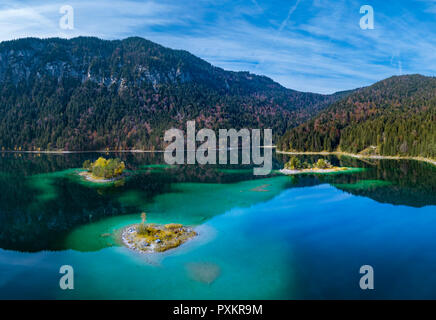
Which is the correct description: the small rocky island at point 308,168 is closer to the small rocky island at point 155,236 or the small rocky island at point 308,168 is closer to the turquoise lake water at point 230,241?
the turquoise lake water at point 230,241

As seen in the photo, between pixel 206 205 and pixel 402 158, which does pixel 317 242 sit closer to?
pixel 206 205

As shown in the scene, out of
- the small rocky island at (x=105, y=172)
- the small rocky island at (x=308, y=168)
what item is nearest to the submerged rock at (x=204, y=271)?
the small rocky island at (x=105, y=172)

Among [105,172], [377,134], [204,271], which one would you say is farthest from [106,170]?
[377,134]

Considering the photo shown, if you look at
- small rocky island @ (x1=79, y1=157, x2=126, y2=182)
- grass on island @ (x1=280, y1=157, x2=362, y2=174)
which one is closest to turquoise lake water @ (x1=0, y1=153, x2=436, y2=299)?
small rocky island @ (x1=79, y1=157, x2=126, y2=182)

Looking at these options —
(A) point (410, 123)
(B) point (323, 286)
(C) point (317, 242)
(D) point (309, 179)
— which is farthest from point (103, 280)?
(A) point (410, 123)

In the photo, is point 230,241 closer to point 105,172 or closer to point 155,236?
point 155,236

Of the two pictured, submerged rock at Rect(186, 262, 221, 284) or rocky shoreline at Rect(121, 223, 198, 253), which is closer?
submerged rock at Rect(186, 262, 221, 284)

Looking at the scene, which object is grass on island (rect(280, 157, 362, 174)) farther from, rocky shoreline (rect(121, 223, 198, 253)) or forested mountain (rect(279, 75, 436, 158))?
rocky shoreline (rect(121, 223, 198, 253))
